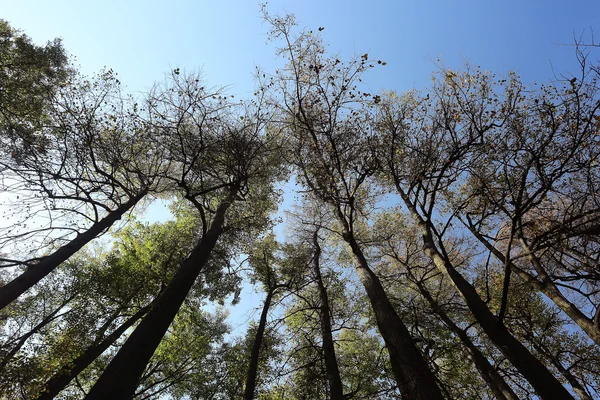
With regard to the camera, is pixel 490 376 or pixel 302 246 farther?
pixel 302 246

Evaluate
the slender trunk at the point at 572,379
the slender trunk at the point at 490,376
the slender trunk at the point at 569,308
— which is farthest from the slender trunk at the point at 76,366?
the slender trunk at the point at 572,379

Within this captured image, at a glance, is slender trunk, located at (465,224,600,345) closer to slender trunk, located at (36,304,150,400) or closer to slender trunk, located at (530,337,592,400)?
slender trunk, located at (530,337,592,400)

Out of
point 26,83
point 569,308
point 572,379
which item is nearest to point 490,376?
point 569,308

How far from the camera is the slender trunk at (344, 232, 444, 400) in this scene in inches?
171

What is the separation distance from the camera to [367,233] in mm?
13242

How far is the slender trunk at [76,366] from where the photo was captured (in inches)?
307

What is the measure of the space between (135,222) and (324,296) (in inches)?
348

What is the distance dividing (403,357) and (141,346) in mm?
4423

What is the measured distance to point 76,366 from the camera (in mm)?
8891

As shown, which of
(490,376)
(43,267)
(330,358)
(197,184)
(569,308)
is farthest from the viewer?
(197,184)

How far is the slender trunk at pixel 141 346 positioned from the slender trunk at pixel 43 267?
8.60ft

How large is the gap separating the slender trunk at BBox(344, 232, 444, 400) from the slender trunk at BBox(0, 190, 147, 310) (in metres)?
7.22

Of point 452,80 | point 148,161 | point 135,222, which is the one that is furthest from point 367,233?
point 135,222

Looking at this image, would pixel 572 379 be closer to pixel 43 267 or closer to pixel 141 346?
pixel 141 346
